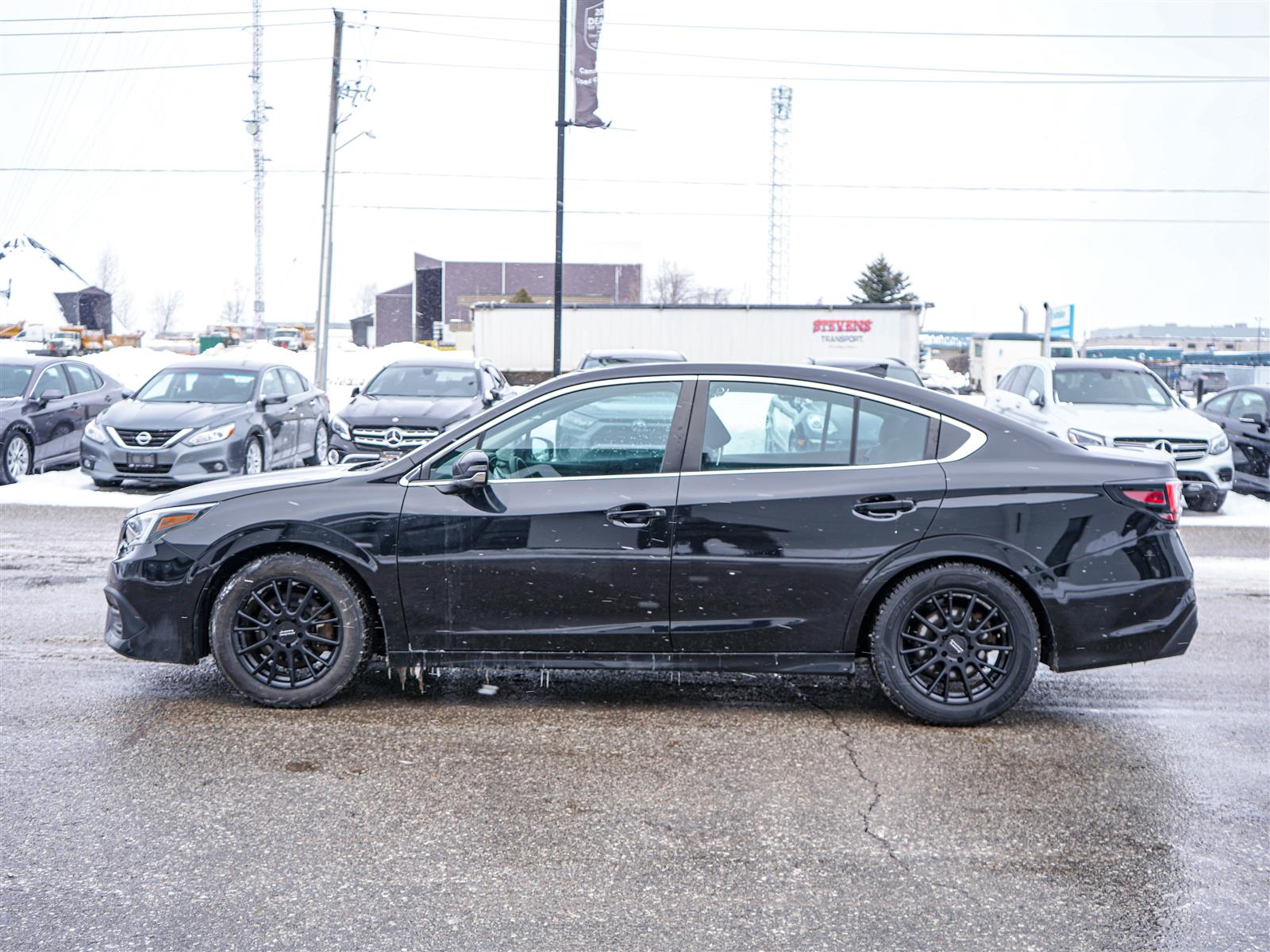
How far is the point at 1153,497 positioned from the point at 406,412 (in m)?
10.7

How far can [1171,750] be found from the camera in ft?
16.4

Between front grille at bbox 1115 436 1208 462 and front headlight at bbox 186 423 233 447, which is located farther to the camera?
front headlight at bbox 186 423 233 447

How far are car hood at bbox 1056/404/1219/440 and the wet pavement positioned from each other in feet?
24.6

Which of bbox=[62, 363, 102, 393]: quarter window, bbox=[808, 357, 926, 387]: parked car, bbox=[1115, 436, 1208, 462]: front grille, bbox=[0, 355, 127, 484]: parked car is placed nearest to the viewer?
bbox=[1115, 436, 1208, 462]: front grille

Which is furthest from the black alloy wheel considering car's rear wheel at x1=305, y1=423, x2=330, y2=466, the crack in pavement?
car's rear wheel at x1=305, y1=423, x2=330, y2=466

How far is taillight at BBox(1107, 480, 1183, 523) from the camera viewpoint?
5191mm

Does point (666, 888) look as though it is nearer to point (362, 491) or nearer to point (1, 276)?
point (362, 491)

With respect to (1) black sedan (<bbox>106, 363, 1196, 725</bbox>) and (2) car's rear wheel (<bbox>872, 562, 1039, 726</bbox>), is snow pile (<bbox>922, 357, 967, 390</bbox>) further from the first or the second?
(2) car's rear wheel (<bbox>872, 562, 1039, 726</bbox>)

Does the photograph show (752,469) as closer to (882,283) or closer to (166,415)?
(166,415)

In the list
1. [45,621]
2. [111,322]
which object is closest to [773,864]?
[45,621]

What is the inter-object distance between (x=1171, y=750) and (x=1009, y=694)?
682 mm

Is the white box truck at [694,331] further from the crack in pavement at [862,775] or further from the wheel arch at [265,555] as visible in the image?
the wheel arch at [265,555]

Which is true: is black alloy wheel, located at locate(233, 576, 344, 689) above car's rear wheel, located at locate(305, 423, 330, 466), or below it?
below

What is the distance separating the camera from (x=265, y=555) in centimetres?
A: 532
